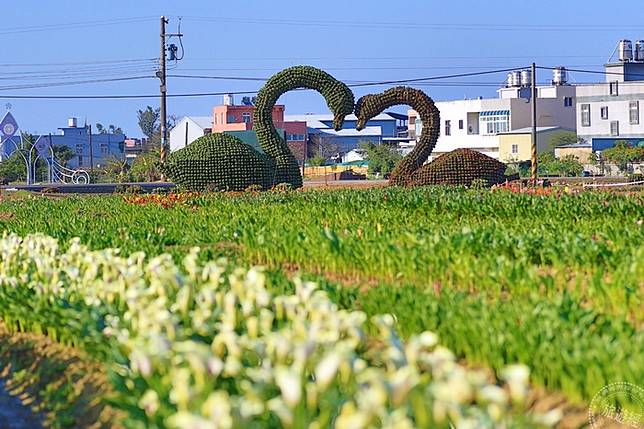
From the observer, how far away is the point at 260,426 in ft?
18.0

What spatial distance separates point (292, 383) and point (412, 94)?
1214 inches

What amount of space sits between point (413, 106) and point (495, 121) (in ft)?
164

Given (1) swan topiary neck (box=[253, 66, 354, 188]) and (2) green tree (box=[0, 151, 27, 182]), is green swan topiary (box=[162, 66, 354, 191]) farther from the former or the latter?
(2) green tree (box=[0, 151, 27, 182])

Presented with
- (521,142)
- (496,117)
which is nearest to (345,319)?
(521,142)

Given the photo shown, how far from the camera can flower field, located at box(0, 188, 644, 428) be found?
5.28 metres

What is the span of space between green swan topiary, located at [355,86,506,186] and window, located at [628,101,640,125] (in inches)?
1718

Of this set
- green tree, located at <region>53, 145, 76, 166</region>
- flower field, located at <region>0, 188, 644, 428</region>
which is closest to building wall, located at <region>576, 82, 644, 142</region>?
green tree, located at <region>53, 145, 76, 166</region>

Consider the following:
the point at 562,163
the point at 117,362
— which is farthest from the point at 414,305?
the point at 562,163

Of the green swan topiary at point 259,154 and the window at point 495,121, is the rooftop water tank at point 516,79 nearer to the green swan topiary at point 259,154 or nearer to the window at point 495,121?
the window at point 495,121

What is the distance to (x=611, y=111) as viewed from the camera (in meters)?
77.4

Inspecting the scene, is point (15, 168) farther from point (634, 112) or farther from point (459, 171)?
point (459, 171)

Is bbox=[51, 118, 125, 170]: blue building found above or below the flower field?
above

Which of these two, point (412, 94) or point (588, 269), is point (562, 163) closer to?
point (412, 94)

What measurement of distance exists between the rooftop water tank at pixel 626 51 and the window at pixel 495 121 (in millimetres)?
10414
